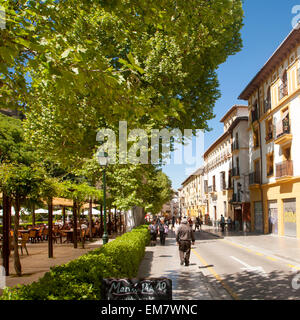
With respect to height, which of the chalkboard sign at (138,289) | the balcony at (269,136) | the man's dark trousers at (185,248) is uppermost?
the balcony at (269,136)

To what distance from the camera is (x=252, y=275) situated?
33.5ft

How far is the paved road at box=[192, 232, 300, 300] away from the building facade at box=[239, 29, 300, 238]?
9807 millimetres

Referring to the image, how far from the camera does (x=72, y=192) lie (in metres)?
16.6

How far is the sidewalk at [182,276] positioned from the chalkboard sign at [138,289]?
8.69 ft

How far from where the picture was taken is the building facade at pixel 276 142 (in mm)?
22620

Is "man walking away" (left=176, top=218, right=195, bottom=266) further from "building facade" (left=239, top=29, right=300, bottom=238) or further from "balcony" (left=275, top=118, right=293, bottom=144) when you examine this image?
"balcony" (left=275, top=118, right=293, bottom=144)

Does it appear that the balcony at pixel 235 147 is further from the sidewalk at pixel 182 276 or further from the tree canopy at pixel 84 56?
the tree canopy at pixel 84 56

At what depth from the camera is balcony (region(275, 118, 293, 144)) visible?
911 inches

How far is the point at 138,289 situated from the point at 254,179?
28.7m

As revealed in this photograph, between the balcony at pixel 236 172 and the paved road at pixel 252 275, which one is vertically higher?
the balcony at pixel 236 172

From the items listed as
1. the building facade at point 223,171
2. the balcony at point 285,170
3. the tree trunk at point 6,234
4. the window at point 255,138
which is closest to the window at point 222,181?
the building facade at point 223,171

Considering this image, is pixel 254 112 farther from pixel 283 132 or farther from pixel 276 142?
pixel 283 132
